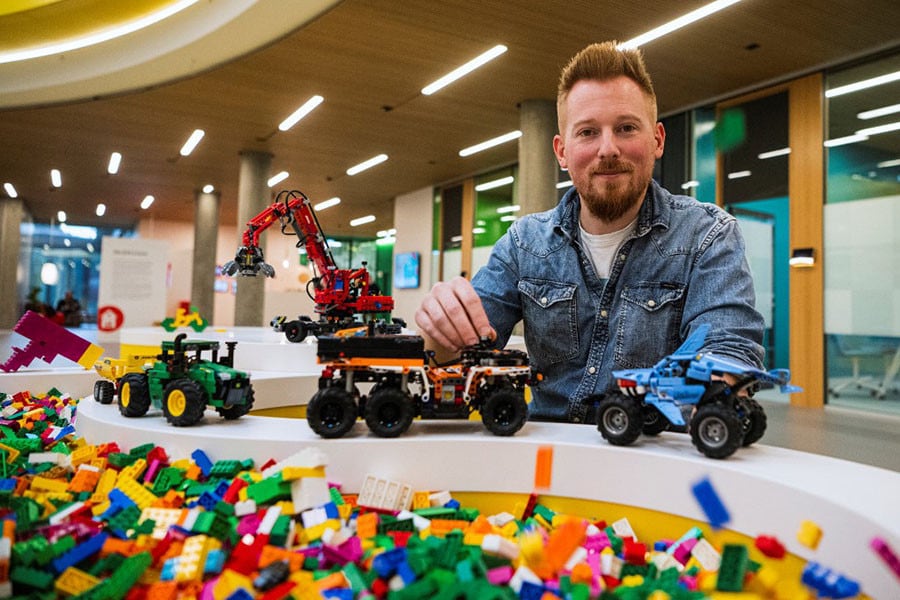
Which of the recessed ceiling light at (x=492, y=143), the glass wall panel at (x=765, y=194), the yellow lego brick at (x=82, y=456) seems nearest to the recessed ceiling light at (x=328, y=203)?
the recessed ceiling light at (x=492, y=143)

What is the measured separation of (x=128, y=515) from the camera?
3.43 ft

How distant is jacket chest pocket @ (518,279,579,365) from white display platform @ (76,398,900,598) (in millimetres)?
242

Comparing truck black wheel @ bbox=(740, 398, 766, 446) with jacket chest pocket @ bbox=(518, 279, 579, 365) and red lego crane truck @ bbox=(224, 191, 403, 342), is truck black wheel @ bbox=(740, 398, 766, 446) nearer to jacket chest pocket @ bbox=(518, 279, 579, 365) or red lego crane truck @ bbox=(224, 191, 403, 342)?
jacket chest pocket @ bbox=(518, 279, 579, 365)

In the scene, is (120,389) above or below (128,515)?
above

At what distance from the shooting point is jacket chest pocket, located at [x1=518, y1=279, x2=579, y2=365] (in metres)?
1.59

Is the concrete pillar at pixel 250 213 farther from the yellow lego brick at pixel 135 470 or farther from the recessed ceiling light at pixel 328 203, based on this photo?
the yellow lego brick at pixel 135 470

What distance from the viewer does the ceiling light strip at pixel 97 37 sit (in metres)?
6.49

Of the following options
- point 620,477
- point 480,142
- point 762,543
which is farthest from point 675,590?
point 480,142

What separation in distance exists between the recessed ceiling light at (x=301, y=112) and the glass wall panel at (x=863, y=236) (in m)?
5.80

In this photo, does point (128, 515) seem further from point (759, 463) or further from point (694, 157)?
point (694, 157)

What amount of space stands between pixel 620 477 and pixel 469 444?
310 mm

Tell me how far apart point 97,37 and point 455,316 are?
25.3 ft

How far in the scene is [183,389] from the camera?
144 cm

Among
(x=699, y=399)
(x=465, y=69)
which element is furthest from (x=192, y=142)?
(x=699, y=399)
